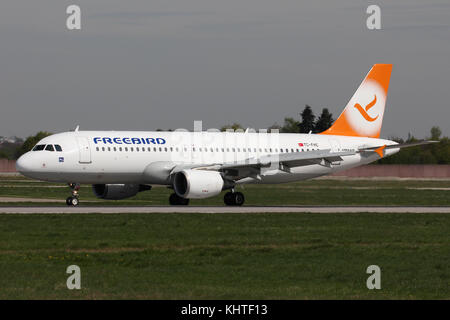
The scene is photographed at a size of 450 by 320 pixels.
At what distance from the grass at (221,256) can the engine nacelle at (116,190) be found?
10493mm

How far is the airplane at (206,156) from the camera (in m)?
40.7

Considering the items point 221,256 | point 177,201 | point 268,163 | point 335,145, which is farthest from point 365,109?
point 221,256

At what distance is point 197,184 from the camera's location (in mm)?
40000

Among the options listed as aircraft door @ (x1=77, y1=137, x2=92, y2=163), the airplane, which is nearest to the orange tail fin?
the airplane

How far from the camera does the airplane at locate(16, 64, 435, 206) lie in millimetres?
40688

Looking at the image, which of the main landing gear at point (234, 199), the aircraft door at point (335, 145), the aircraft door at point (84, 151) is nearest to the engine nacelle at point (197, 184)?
the main landing gear at point (234, 199)

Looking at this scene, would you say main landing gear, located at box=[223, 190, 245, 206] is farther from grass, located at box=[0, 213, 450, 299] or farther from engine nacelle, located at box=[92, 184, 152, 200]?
grass, located at box=[0, 213, 450, 299]

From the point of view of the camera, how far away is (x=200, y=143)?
45.0 meters

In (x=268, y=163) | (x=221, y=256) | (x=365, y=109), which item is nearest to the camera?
(x=221, y=256)

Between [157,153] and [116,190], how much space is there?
10.9 ft

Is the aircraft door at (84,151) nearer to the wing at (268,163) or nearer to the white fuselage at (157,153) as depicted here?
the white fuselage at (157,153)

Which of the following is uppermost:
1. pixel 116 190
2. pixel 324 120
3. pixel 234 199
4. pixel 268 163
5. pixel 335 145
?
pixel 324 120

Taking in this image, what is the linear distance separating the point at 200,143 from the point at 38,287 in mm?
28610

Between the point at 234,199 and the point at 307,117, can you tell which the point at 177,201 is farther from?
the point at 307,117
